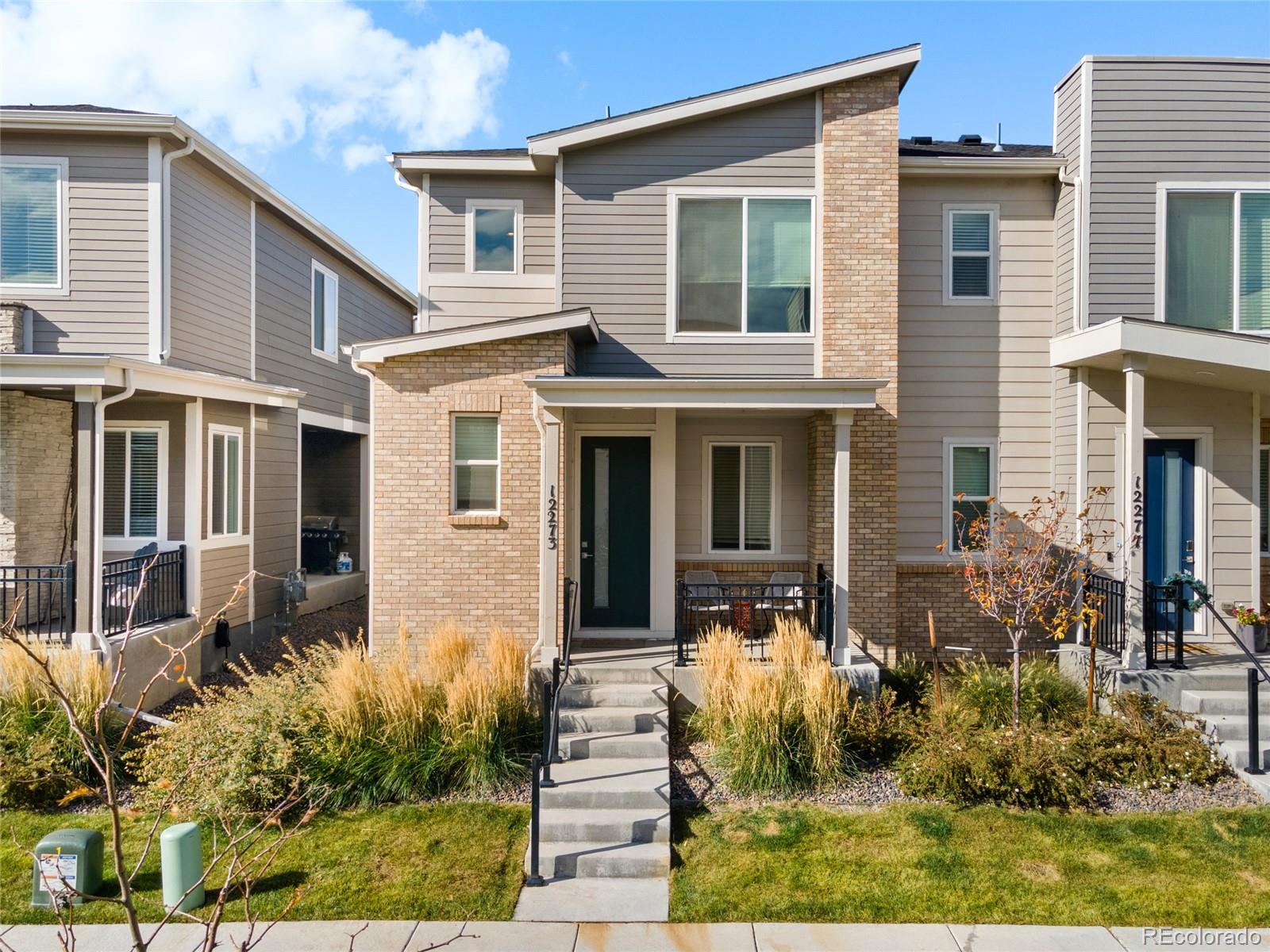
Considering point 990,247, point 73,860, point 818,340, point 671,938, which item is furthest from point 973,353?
point 73,860

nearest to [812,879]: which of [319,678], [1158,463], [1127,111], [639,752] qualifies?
[639,752]

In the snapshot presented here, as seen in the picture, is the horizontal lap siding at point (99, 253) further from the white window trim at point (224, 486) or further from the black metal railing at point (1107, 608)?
the black metal railing at point (1107, 608)

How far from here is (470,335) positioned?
384 inches

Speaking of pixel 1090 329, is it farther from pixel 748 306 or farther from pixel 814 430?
pixel 748 306

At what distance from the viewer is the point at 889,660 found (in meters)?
10.4

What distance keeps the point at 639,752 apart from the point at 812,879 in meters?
2.20

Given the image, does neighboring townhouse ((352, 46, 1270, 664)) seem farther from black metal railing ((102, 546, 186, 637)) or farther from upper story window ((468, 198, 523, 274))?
black metal railing ((102, 546, 186, 637))

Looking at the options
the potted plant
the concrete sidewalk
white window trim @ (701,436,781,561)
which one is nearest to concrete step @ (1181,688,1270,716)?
the potted plant

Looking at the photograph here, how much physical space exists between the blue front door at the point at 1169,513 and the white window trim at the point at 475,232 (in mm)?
8910

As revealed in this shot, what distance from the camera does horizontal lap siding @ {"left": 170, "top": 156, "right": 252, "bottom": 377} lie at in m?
11.4

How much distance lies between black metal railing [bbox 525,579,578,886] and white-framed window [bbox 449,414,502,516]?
58.7 inches

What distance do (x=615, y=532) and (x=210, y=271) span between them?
24.5ft

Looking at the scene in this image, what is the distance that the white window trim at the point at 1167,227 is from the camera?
10.6 metres

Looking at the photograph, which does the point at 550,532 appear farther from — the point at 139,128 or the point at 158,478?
the point at 139,128
